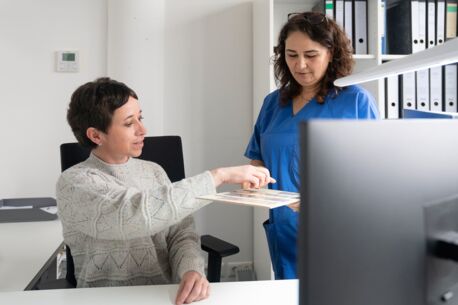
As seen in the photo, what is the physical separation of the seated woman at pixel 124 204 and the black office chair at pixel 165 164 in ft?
0.34

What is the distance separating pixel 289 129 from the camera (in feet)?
4.71

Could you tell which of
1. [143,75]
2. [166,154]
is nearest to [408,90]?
[166,154]

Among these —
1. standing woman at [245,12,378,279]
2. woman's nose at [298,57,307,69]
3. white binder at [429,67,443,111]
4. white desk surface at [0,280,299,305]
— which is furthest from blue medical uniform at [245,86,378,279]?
white binder at [429,67,443,111]

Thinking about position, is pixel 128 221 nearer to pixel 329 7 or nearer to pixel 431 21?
pixel 329 7

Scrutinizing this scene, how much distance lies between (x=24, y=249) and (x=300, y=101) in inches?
45.1

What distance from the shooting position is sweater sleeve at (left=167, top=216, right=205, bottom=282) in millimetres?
1116

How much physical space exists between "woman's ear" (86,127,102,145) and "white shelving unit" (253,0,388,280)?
1097 millimetres

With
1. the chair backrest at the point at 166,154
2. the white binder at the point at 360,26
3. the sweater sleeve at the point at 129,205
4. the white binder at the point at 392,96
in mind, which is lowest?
the sweater sleeve at the point at 129,205

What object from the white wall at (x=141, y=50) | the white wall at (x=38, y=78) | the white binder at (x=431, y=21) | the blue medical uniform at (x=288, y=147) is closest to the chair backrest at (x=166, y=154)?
the blue medical uniform at (x=288, y=147)

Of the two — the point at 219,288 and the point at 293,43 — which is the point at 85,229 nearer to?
the point at 219,288

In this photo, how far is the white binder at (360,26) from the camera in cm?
207

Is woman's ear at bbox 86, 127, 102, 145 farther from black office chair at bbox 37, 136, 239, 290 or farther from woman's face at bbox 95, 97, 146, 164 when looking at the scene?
black office chair at bbox 37, 136, 239, 290

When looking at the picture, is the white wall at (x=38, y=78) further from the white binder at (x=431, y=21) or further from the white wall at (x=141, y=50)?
the white binder at (x=431, y=21)

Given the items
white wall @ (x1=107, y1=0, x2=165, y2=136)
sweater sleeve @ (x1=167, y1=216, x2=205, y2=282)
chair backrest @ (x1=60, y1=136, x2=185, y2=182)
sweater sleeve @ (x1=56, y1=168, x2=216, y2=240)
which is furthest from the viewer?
white wall @ (x1=107, y1=0, x2=165, y2=136)
